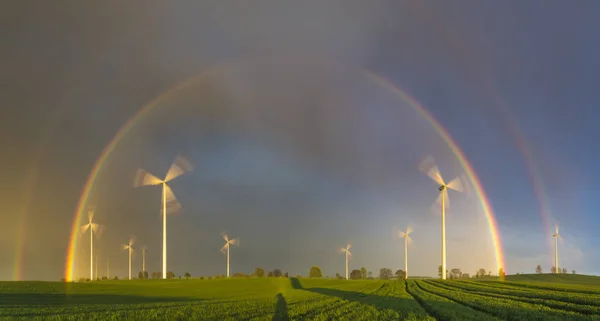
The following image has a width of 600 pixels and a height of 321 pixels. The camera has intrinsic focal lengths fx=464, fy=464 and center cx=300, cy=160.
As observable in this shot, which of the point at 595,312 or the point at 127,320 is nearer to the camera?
the point at 127,320

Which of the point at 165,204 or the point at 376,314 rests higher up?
the point at 165,204

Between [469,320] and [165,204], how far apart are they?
256 feet

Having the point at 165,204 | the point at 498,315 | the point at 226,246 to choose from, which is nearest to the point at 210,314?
the point at 498,315

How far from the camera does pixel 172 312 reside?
36125mm

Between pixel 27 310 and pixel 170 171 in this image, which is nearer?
pixel 27 310

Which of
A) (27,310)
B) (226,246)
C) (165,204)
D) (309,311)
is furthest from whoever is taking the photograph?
(226,246)

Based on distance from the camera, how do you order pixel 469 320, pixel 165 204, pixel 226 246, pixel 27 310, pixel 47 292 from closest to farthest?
pixel 469 320 → pixel 27 310 → pixel 47 292 → pixel 165 204 → pixel 226 246

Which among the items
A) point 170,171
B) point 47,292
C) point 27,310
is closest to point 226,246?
point 170,171

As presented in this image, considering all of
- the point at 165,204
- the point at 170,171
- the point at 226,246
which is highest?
the point at 170,171

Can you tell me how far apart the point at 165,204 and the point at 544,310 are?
76.6m

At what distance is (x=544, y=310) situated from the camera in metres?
36.5

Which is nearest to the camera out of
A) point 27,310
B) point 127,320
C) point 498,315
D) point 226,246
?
point 127,320

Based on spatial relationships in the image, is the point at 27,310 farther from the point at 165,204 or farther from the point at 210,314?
the point at 165,204

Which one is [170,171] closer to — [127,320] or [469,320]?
[127,320]
